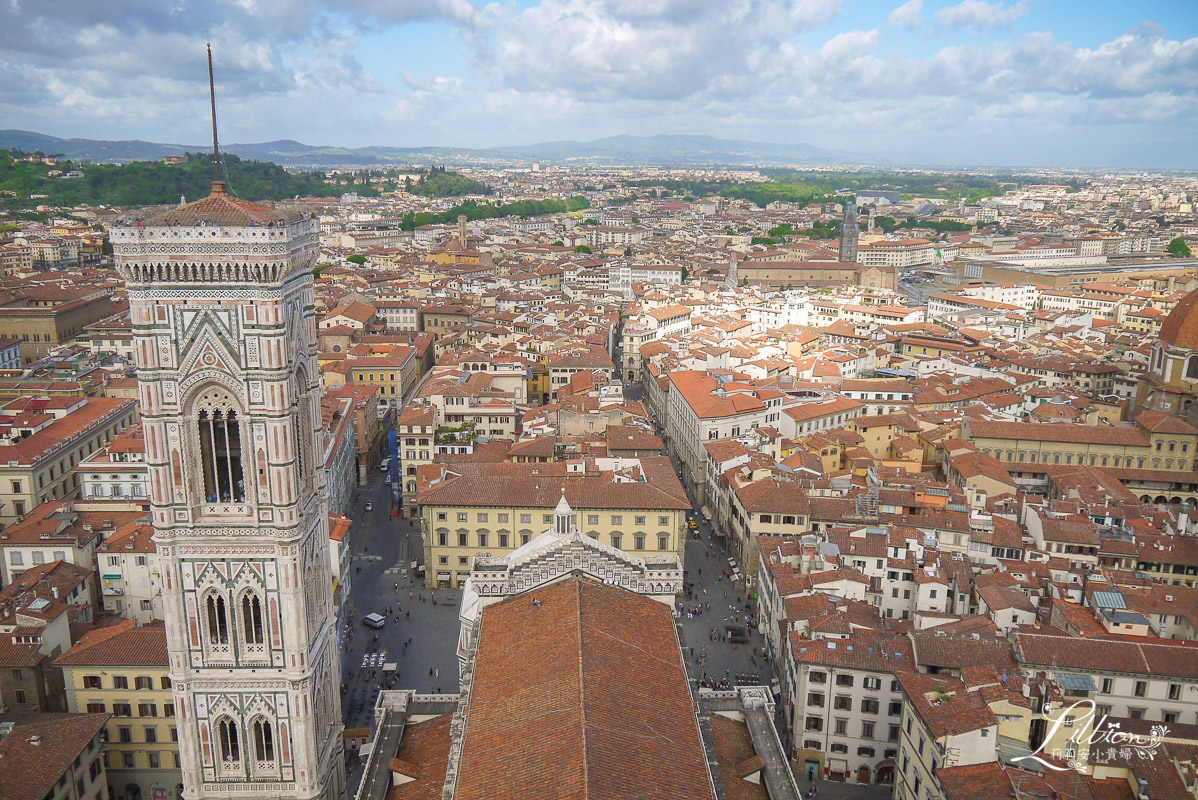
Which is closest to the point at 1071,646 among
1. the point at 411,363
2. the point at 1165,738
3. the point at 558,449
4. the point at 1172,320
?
the point at 1165,738

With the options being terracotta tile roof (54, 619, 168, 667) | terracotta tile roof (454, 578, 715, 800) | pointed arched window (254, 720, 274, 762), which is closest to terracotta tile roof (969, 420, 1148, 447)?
terracotta tile roof (454, 578, 715, 800)

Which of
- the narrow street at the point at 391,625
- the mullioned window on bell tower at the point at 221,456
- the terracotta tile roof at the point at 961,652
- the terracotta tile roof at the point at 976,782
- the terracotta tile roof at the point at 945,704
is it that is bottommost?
the narrow street at the point at 391,625

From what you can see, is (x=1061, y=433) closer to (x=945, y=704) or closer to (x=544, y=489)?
(x=544, y=489)

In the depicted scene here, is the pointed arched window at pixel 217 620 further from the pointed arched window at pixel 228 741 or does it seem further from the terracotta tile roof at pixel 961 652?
the terracotta tile roof at pixel 961 652

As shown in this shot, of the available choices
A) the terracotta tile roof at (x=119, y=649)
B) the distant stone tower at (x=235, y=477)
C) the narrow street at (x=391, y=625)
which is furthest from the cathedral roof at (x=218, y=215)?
the narrow street at (x=391, y=625)

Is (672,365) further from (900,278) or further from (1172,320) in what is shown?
(900,278)
